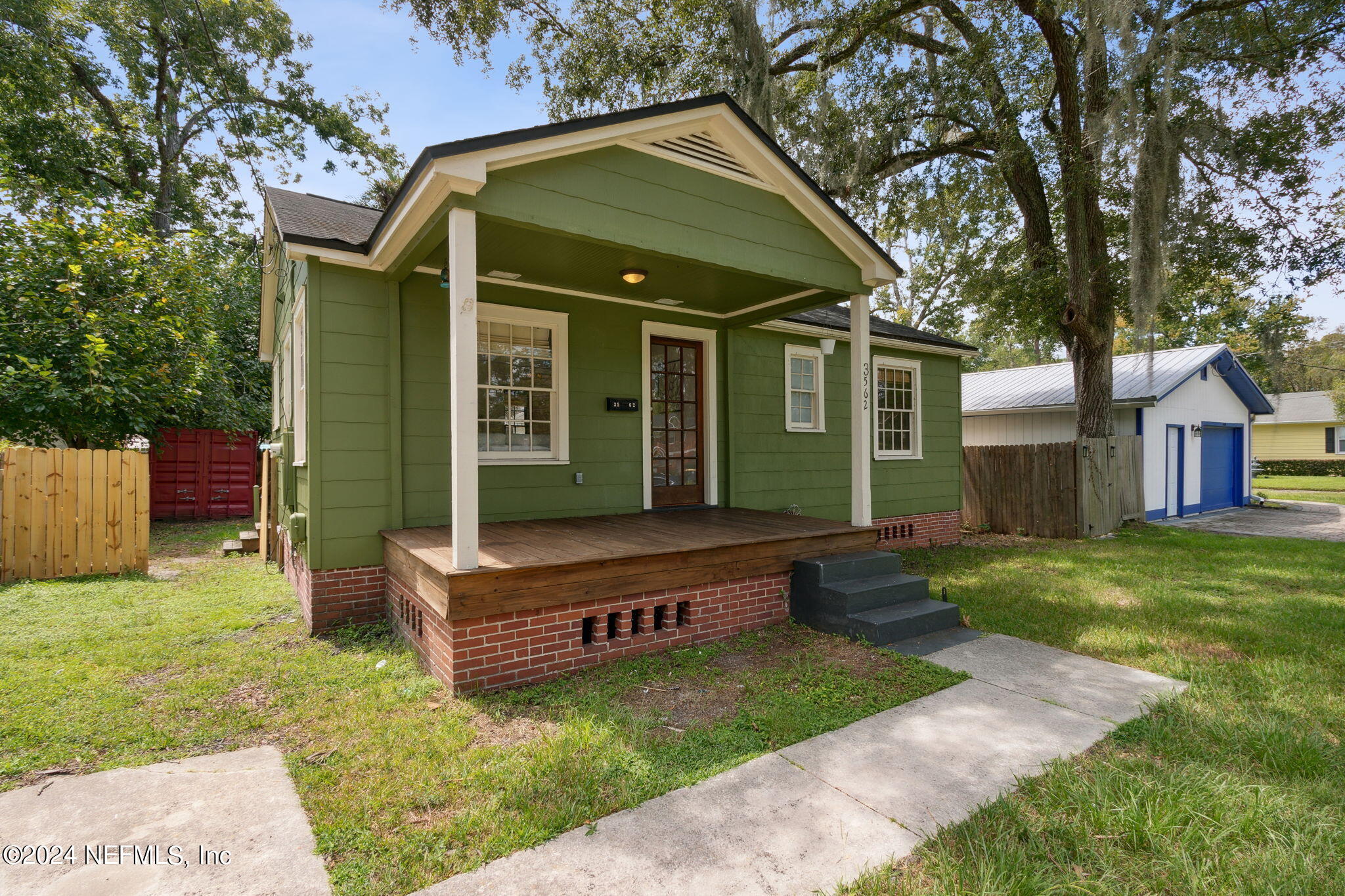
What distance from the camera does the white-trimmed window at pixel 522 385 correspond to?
573cm

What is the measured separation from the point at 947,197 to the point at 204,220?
18.4 metres

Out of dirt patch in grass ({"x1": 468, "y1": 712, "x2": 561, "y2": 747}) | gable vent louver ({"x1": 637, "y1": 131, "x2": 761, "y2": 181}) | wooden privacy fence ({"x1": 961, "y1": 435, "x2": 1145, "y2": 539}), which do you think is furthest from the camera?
wooden privacy fence ({"x1": 961, "y1": 435, "x2": 1145, "y2": 539})

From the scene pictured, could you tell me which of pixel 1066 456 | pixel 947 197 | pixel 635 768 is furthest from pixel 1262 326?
pixel 635 768

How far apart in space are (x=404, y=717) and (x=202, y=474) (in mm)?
11236

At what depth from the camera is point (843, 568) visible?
4.93m

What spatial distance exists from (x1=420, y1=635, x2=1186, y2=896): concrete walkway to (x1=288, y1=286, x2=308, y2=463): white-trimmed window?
160 inches

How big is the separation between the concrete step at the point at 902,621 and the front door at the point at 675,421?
2.83 m

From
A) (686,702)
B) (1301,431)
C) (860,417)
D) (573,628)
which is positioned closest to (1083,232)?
(860,417)

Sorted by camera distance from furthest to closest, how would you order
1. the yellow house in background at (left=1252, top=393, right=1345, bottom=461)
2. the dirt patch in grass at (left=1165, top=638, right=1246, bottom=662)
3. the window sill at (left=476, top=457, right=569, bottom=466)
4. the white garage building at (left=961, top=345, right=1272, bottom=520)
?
1. the yellow house in background at (left=1252, top=393, right=1345, bottom=461)
2. the white garage building at (left=961, top=345, right=1272, bottom=520)
3. the window sill at (left=476, top=457, right=569, bottom=466)
4. the dirt patch in grass at (left=1165, top=638, right=1246, bottom=662)

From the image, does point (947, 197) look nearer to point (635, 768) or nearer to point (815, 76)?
point (815, 76)

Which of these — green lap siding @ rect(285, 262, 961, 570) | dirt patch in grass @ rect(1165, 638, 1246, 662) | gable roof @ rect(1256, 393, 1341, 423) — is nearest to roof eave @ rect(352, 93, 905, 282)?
green lap siding @ rect(285, 262, 961, 570)

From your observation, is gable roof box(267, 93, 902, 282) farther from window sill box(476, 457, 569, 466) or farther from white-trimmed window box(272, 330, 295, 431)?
window sill box(476, 457, 569, 466)

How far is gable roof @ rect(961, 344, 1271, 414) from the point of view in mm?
12328

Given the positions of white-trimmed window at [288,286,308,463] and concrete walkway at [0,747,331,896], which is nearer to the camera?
concrete walkway at [0,747,331,896]
